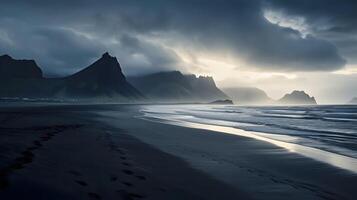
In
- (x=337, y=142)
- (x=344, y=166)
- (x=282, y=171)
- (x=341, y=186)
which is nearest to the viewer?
(x=341, y=186)

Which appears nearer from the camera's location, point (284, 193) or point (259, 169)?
point (284, 193)

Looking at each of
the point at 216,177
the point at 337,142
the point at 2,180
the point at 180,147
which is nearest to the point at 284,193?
the point at 216,177

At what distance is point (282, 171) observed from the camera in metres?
13.3

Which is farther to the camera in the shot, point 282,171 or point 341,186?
point 282,171

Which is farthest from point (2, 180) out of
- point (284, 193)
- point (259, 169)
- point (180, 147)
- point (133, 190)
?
point (180, 147)

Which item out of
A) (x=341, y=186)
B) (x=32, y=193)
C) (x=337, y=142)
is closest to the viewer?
(x=32, y=193)

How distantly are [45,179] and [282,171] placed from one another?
8881mm

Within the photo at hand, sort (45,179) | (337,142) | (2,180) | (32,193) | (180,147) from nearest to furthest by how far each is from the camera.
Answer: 1. (32,193)
2. (2,180)
3. (45,179)
4. (180,147)
5. (337,142)

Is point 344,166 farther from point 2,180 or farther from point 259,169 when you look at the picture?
point 2,180

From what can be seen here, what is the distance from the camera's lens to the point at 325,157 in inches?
669

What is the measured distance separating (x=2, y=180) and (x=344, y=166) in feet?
43.2

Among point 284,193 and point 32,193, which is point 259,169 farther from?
point 32,193

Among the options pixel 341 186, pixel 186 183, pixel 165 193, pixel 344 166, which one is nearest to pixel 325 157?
pixel 344 166

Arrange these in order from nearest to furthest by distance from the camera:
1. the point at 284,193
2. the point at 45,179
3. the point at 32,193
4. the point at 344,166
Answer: the point at 32,193
the point at 45,179
the point at 284,193
the point at 344,166
